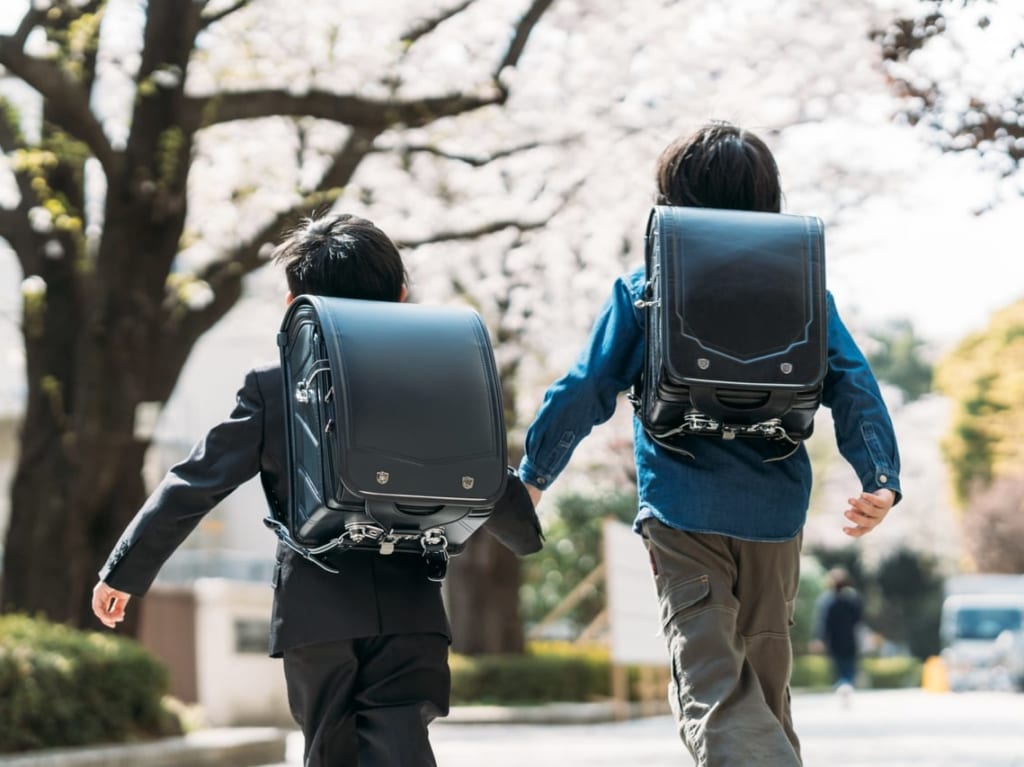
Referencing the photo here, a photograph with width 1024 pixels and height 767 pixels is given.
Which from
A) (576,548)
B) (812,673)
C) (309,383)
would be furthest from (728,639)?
(812,673)

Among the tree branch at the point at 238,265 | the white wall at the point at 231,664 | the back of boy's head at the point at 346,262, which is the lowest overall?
the white wall at the point at 231,664

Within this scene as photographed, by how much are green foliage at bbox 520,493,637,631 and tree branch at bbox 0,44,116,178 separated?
64.2ft

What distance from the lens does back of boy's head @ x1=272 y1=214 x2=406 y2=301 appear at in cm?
396

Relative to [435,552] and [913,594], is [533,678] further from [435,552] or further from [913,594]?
[913,594]

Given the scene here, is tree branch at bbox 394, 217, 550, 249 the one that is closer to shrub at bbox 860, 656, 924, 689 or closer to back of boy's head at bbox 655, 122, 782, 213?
back of boy's head at bbox 655, 122, 782, 213

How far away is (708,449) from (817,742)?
871 centimetres

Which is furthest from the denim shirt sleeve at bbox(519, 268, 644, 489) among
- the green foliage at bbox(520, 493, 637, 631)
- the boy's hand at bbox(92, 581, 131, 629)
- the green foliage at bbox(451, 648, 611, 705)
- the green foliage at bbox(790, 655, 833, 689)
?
the green foliage at bbox(790, 655, 833, 689)

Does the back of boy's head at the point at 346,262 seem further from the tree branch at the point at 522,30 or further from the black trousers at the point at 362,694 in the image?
the tree branch at the point at 522,30

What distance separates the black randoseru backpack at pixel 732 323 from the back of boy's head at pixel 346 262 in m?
0.59

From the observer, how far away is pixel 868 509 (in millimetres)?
3949

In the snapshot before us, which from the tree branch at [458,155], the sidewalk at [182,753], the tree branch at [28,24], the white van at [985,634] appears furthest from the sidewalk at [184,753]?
the white van at [985,634]

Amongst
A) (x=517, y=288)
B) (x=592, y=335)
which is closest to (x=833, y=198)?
(x=517, y=288)

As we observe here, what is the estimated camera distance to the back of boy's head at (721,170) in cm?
420

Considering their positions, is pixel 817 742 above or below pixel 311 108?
below
